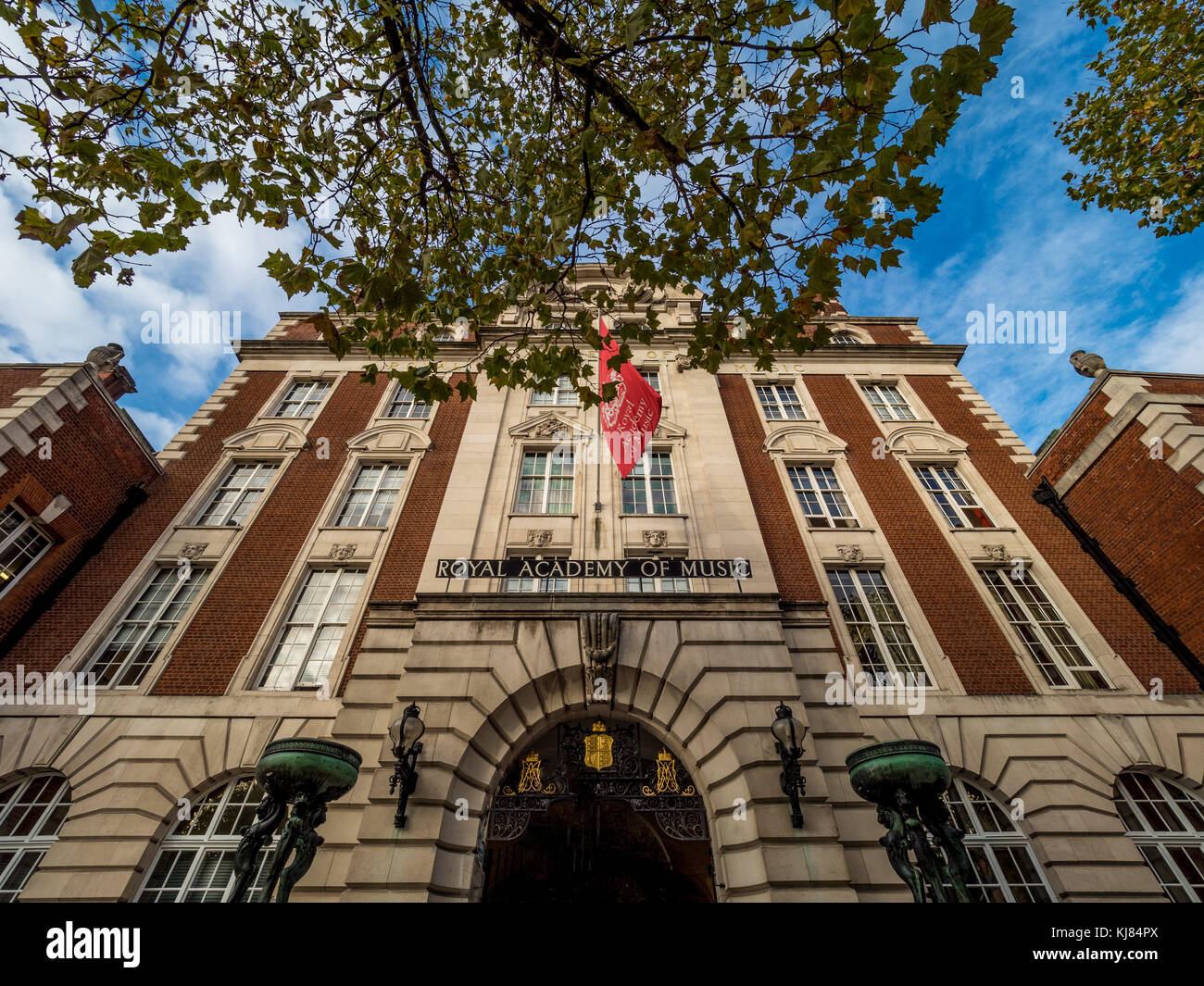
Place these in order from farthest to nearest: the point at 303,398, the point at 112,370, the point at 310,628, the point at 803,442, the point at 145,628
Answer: the point at 303,398 → the point at 112,370 → the point at 803,442 → the point at 310,628 → the point at 145,628

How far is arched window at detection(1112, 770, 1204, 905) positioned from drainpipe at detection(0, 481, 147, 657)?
2257 centimetres

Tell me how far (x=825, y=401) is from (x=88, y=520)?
846 inches

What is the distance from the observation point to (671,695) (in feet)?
33.2

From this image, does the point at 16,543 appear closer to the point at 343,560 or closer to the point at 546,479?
the point at 343,560

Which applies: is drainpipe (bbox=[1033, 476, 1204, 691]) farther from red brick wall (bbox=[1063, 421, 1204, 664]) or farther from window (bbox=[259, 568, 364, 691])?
window (bbox=[259, 568, 364, 691])

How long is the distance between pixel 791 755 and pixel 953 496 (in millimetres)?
10569

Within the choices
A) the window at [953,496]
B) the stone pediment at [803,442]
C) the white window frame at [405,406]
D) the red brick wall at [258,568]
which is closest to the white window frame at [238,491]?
the red brick wall at [258,568]

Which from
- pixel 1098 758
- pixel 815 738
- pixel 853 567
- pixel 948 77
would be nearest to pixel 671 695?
pixel 815 738

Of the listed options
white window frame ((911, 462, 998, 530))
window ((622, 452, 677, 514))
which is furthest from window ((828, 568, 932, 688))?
window ((622, 452, 677, 514))

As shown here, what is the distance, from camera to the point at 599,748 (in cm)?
1008

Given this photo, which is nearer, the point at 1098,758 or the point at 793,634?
the point at 1098,758

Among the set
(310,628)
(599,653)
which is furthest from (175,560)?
(599,653)

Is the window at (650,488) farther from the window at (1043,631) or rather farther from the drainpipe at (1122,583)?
the drainpipe at (1122,583)
